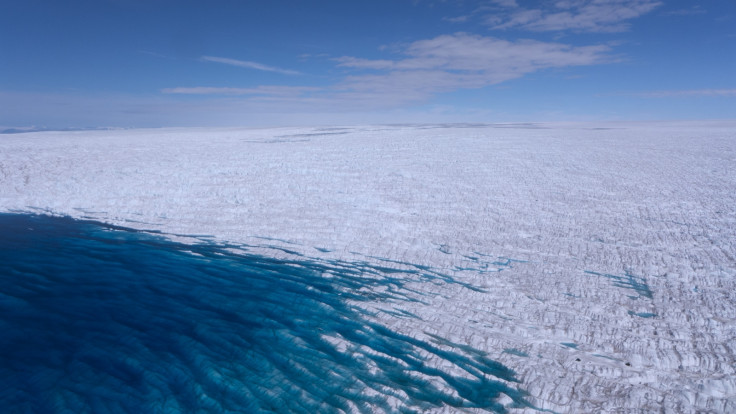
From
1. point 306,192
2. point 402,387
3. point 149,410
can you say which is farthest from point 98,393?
point 306,192

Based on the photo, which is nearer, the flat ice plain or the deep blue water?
the deep blue water

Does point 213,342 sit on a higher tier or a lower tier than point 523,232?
lower

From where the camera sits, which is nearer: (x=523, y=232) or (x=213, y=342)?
(x=213, y=342)

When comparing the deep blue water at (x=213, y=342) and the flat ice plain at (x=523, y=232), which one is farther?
the flat ice plain at (x=523, y=232)
